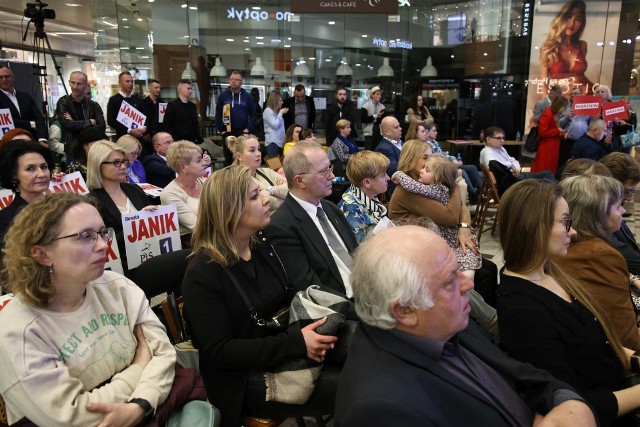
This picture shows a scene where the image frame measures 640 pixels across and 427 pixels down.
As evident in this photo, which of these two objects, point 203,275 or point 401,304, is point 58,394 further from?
point 401,304

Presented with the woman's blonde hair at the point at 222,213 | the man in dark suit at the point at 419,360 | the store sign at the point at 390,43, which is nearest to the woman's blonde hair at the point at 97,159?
the woman's blonde hair at the point at 222,213

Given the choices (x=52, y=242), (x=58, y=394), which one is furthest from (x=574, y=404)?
(x=52, y=242)

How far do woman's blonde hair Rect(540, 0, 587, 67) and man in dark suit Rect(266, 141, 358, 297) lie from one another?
9584mm

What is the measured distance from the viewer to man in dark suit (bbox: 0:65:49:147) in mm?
5430

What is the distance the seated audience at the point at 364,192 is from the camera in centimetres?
319

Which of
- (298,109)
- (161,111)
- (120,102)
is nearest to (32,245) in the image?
(120,102)

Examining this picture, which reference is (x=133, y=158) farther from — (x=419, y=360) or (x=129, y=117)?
(x=419, y=360)

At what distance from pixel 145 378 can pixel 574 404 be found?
1.34m

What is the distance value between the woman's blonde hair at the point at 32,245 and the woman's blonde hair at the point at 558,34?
11.1m

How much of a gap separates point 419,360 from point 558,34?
1134cm

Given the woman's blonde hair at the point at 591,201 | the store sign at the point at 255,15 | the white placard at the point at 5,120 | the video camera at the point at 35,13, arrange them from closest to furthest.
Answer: the woman's blonde hair at the point at 591,201
the white placard at the point at 5,120
the video camera at the point at 35,13
the store sign at the point at 255,15

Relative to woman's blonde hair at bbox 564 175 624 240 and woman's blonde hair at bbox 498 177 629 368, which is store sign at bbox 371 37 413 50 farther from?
woman's blonde hair at bbox 498 177 629 368

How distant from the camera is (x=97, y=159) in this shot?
3143 mm

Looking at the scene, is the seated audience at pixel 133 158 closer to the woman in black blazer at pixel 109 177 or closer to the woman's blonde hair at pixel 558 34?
the woman in black blazer at pixel 109 177
